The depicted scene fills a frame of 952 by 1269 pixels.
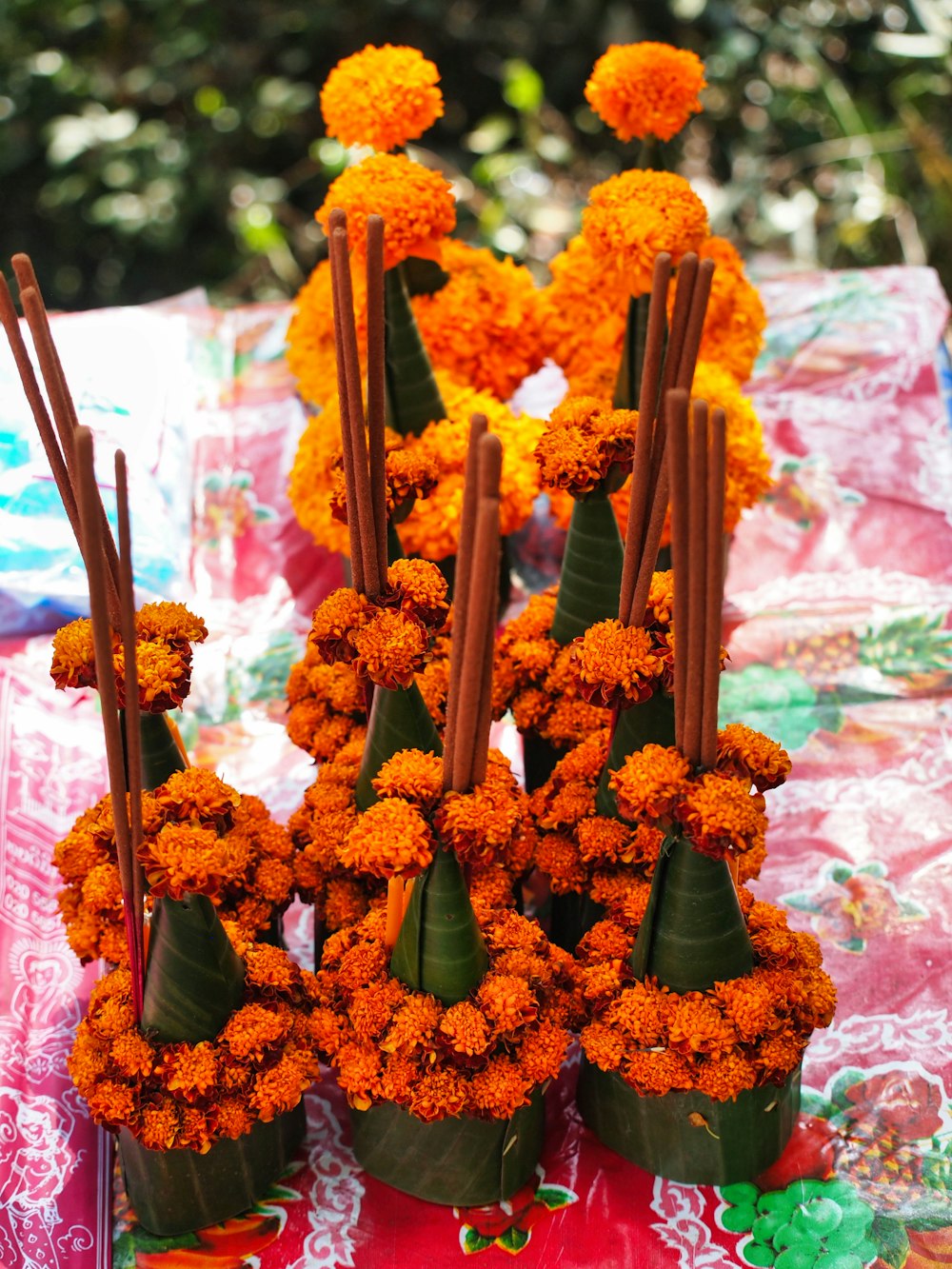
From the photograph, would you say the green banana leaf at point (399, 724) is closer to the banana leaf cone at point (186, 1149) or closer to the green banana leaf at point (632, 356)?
the banana leaf cone at point (186, 1149)

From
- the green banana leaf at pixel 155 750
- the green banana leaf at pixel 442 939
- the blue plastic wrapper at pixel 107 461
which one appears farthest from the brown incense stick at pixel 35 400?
the blue plastic wrapper at pixel 107 461

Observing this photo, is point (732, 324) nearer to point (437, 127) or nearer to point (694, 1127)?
point (694, 1127)

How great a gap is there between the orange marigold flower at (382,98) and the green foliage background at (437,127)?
164 centimetres

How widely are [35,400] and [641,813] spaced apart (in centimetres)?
39

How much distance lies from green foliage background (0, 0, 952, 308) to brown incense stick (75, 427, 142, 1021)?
7.33 feet

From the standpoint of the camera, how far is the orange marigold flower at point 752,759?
0.74 m

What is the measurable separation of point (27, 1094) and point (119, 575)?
0.37 m

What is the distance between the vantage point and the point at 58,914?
101cm

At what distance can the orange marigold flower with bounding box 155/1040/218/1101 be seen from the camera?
76 cm

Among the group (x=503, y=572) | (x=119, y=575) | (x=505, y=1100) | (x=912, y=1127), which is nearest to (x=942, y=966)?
(x=912, y=1127)

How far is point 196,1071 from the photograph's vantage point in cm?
76

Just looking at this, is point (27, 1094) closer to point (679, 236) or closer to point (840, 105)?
point (679, 236)

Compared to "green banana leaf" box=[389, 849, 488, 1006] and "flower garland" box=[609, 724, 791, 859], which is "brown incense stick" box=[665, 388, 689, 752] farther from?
"green banana leaf" box=[389, 849, 488, 1006]

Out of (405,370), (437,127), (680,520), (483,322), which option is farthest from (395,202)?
(437,127)
